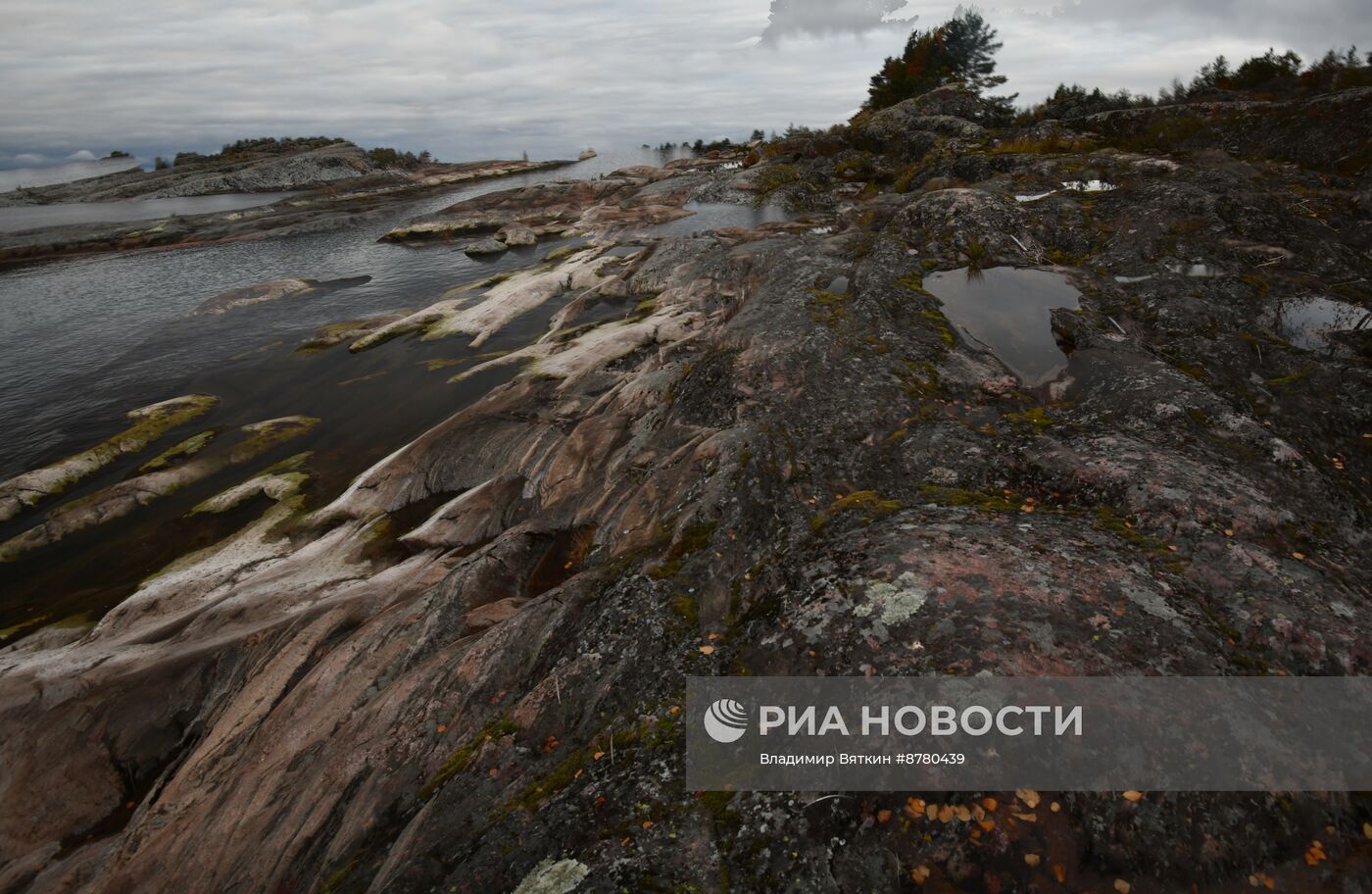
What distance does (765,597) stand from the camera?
11.0 meters

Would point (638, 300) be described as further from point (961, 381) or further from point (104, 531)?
point (104, 531)

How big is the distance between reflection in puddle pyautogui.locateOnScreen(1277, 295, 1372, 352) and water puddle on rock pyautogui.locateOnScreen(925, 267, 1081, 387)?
5.73m

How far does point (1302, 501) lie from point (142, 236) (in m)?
123

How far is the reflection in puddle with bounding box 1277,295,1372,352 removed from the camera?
1750 centimetres

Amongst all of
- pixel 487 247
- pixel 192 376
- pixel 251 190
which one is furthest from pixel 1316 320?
pixel 251 190

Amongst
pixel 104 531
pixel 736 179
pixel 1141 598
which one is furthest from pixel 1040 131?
pixel 104 531

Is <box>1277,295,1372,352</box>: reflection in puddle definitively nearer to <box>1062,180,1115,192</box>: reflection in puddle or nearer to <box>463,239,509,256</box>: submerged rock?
<box>1062,180,1115,192</box>: reflection in puddle

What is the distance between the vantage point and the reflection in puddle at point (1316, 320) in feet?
57.4

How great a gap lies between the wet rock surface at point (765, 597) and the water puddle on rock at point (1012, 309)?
793mm

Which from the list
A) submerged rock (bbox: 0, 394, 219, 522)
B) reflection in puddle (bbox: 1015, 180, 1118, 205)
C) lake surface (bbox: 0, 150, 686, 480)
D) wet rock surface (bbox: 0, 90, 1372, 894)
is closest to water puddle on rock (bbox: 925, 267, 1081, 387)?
wet rock surface (bbox: 0, 90, 1372, 894)

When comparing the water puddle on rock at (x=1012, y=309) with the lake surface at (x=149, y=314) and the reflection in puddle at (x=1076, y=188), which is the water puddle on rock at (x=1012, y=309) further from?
the lake surface at (x=149, y=314)

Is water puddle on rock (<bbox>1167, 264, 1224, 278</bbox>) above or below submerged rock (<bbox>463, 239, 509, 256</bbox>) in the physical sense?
below

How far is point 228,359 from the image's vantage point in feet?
134

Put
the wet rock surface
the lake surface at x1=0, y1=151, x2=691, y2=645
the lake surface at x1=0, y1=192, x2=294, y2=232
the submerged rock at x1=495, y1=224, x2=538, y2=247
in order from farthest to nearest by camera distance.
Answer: the lake surface at x1=0, y1=192, x2=294, y2=232 < the submerged rock at x1=495, y1=224, x2=538, y2=247 < the lake surface at x1=0, y1=151, x2=691, y2=645 < the wet rock surface
